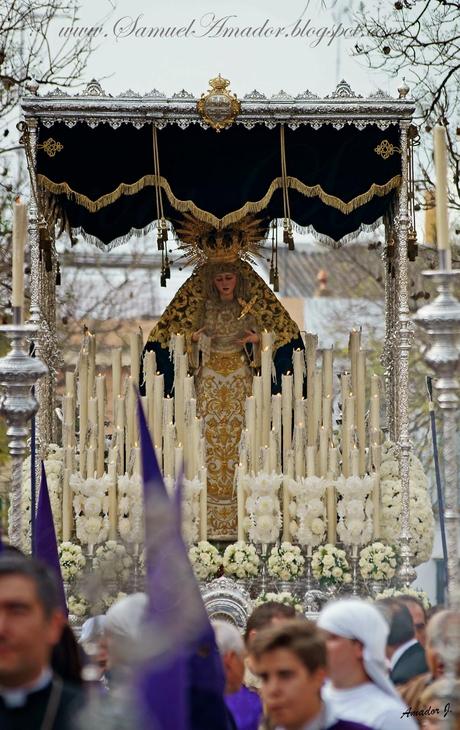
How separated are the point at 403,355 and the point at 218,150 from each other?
205 cm

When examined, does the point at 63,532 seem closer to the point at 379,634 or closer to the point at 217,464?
the point at 217,464

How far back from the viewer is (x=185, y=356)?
11.7 metres

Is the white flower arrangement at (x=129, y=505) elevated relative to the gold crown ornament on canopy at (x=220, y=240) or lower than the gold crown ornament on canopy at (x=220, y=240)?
lower

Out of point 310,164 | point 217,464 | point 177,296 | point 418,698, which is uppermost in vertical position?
point 310,164

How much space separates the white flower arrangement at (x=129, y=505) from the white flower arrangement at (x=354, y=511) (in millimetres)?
1358

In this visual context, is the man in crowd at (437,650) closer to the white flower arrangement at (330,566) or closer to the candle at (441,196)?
the candle at (441,196)

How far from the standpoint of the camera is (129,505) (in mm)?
11383

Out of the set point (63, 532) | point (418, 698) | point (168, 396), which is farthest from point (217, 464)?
point (418, 698)

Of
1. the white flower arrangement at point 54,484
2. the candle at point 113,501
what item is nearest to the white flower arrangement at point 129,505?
the candle at point 113,501

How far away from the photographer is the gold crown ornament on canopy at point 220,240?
41.8 feet

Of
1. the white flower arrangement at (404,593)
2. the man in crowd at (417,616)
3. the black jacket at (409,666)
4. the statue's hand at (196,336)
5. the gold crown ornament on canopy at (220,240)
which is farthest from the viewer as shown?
the gold crown ornament on canopy at (220,240)

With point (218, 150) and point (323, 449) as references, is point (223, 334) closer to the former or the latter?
point (218, 150)

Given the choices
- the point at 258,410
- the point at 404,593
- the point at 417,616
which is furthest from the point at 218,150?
the point at 417,616

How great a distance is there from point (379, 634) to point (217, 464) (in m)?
7.28
